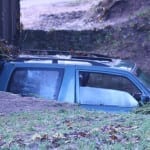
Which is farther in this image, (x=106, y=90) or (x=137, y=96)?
(x=106, y=90)

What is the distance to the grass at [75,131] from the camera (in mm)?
5969

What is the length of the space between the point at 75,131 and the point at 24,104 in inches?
103

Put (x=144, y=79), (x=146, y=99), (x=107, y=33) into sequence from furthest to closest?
(x=107, y=33)
(x=144, y=79)
(x=146, y=99)

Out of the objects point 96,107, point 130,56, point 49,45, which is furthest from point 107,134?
point 49,45

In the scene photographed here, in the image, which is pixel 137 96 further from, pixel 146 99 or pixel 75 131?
pixel 75 131

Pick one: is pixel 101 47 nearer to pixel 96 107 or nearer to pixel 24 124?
pixel 96 107

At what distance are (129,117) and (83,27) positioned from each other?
12.0 metres

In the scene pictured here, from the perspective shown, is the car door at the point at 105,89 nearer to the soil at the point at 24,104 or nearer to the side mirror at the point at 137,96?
the side mirror at the point at 137,96

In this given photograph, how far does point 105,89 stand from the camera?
9.60 meters

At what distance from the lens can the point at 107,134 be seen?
6406 mm

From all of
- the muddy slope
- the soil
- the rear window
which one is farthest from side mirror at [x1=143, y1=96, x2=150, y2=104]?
the muddy slope

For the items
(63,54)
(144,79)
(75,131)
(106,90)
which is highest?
(63,54)

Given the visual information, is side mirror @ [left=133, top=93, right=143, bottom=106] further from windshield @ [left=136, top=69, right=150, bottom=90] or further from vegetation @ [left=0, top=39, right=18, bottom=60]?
vegetation @ [left=0, top=39, right=18, bottom=60]

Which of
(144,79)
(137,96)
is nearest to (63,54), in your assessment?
(144,79)
